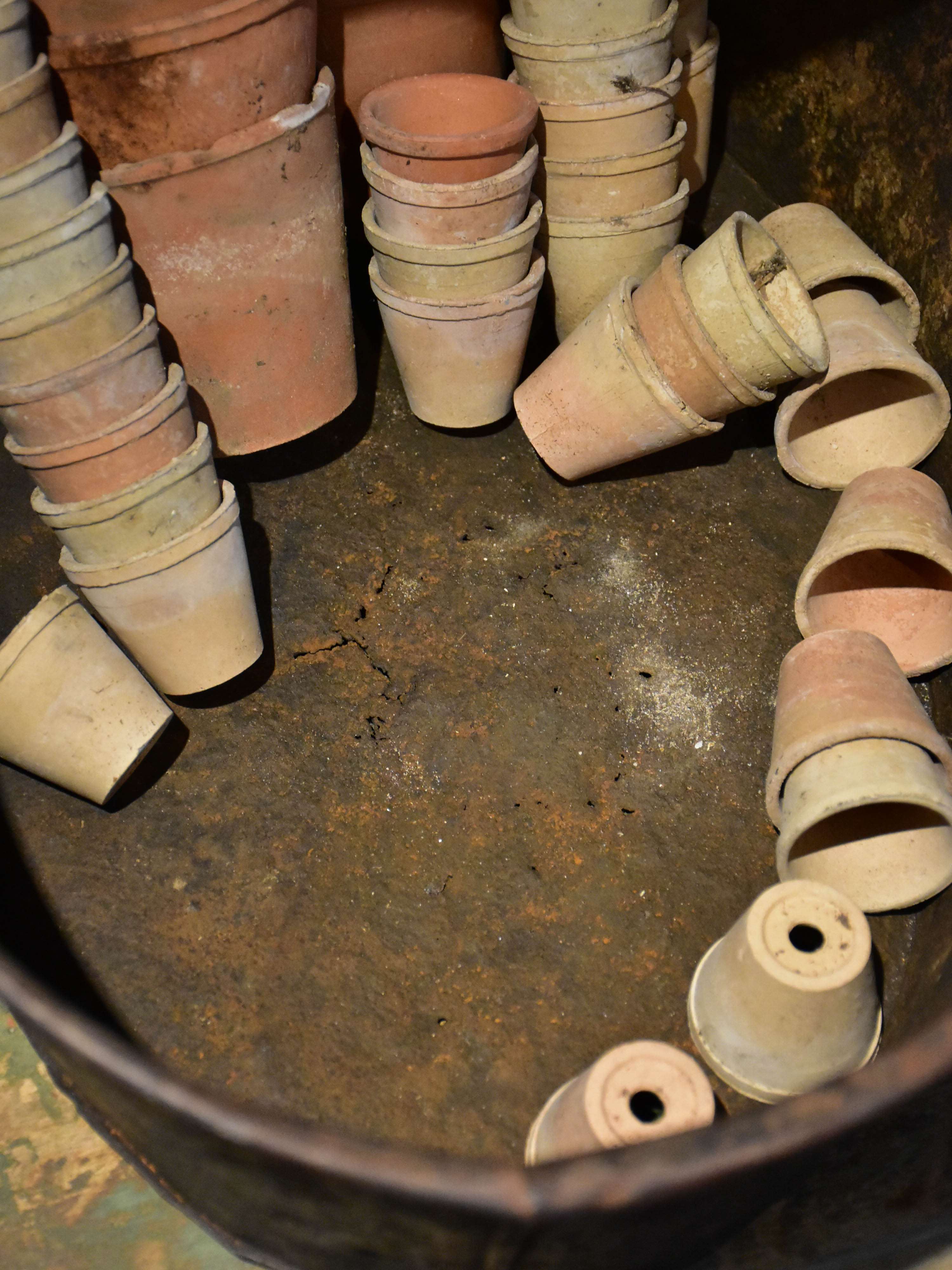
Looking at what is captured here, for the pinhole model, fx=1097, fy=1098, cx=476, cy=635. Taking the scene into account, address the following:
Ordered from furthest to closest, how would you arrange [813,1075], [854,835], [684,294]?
[684,294] < [854,835] < [813,1075]

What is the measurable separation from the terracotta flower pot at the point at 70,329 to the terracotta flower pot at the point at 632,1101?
1741 mm

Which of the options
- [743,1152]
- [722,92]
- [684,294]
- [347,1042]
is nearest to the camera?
[743,1152]

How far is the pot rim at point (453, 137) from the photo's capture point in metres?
2.61

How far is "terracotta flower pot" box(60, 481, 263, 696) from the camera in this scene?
250 centimetres

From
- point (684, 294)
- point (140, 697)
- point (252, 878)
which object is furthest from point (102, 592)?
point (684, 294)

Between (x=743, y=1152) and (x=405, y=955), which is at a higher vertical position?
(x=743, y=1152)

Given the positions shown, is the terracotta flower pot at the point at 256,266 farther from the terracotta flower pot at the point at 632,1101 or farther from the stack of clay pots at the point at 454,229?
the terracotta flower pot at the point at 632,1101

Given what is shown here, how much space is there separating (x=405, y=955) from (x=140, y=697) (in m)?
0.85

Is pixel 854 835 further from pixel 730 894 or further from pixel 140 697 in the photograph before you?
pixel 140 697

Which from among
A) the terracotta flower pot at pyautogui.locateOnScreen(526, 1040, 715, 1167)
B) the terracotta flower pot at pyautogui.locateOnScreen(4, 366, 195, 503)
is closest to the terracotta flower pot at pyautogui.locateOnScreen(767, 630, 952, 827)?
the terracotta flower pot at pyautogui.locateOnScreen(526, 1040, 715, 1167)

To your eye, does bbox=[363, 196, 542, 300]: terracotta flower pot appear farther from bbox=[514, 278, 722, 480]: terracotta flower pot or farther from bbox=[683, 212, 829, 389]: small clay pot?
bbox=[683, 212, 829, 389]: small clay pot

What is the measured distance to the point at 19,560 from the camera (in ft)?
9.56

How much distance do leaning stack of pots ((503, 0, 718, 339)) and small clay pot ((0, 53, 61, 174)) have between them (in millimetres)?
1290

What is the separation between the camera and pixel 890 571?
9.59 feet
